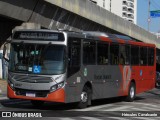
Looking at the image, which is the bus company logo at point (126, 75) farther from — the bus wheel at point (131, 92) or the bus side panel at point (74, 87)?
the bus side panel at point (74, 87)

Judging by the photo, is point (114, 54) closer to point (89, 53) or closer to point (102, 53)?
point (102, 53)

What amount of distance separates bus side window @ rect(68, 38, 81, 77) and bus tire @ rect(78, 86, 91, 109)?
1029 millimetres

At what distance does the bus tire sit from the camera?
16266mm

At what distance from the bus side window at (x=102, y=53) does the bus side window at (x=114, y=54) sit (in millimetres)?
524

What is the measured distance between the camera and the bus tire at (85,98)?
1627 centimetres

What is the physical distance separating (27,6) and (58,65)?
526 inches

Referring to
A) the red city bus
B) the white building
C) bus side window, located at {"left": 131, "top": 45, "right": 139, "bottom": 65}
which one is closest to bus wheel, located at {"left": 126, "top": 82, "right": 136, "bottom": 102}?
bus side window, located at {"left": 131, "top": 45, "right": 139, "bottom": 65}

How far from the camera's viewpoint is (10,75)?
51.3ft

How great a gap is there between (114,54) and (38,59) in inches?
194

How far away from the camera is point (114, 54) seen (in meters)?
19.2

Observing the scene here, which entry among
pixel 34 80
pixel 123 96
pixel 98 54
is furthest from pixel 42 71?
pixel 123 96

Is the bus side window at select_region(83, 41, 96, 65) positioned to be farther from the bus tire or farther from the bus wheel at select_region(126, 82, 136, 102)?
the bus wheel at select_region(126, 82, 136, 102)

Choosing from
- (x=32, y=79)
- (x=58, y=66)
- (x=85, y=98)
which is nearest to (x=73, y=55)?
(x=58, y=66)

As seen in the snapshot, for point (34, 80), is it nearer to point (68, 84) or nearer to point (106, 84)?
point (68, 84)
